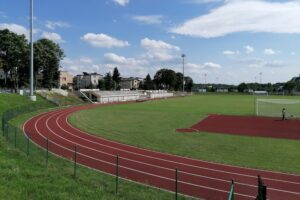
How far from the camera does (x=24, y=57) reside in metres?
83.9

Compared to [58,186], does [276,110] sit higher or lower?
lower

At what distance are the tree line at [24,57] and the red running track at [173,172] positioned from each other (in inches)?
2261

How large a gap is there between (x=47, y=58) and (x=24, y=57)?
18.3 ft

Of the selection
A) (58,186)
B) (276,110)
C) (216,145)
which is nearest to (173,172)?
(58,186)

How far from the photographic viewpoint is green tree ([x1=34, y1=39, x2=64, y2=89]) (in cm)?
8475

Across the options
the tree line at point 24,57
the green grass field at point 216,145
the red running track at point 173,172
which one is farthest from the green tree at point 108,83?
the red running track at point 173,172

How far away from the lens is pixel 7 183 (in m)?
12.5

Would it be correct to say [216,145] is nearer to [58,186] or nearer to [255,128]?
[255,128]

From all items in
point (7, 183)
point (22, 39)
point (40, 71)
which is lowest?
point (7, 183)

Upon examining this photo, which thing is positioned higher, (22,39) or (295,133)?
(22,39)

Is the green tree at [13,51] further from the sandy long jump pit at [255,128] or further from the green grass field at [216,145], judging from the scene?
the sandy long jump pit at [255,128]

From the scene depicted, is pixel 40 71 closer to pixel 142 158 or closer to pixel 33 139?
pixel 33 139

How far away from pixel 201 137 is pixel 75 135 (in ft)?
37.2

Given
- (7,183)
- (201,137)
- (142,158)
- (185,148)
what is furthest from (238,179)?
(201,137)
